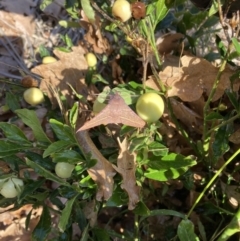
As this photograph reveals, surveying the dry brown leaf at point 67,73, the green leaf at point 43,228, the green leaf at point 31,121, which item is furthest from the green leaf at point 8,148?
the dry brown leaf at point 67,73

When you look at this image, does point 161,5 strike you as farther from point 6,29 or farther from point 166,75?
point 6,29

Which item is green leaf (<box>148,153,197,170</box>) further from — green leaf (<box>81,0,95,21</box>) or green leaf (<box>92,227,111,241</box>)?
green leaf (<box>81,0,95,21</box>)

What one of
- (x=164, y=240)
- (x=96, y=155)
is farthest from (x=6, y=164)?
(x=164, y=240)

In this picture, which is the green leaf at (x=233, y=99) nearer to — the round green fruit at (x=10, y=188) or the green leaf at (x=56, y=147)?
the green leaf at (x=56, y=147)

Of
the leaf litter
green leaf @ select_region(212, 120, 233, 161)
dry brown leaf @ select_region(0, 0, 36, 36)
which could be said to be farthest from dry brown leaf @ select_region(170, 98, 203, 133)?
Answer: dry brown leaf @ select_region(0, 0, 36, 36)

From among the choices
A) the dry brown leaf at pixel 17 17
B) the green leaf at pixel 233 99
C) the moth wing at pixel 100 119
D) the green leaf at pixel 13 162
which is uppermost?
the moth wing at pixel 100 119

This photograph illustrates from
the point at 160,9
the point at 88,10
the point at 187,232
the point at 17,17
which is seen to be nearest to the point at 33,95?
the point at 88,10

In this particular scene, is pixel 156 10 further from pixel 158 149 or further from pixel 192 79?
pixel 158 149

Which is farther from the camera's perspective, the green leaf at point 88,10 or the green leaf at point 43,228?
the green leaf at point 88,10
